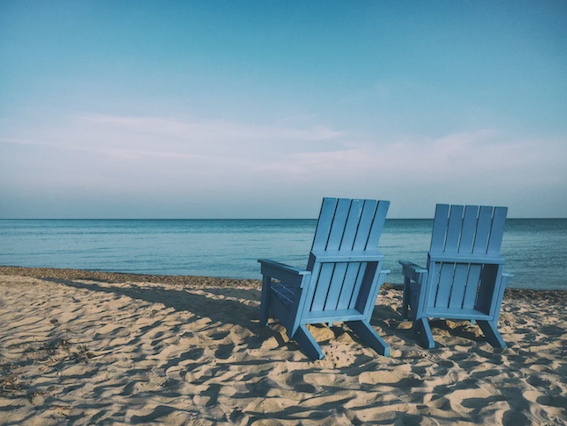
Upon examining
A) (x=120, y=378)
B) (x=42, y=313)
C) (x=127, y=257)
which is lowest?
(x=127, y=257)

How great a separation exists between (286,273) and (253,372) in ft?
2.72

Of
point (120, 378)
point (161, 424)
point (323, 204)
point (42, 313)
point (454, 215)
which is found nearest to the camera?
point (161, 424)

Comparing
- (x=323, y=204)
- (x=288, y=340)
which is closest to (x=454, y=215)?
(x=323, y=204)

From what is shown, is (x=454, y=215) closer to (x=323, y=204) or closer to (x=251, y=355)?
(x=323, y=204)

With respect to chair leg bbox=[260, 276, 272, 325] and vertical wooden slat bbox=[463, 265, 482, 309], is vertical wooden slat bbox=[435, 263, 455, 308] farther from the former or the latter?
chair leg bbox=[260, 276, 272, 325]

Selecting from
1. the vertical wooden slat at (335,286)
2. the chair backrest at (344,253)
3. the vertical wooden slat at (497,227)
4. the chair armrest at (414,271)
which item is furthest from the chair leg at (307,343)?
the vertical wooden slat at (497,227)

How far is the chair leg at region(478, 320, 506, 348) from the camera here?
3161 mm

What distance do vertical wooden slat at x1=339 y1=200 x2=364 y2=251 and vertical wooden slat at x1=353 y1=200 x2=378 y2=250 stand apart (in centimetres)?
3

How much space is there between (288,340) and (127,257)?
39.9 feet

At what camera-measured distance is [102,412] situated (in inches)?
74.9

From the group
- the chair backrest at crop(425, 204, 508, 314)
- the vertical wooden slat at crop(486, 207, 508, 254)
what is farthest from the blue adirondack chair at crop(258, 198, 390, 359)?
the vertical wooden slat at crop(486, 207, 508, 254)

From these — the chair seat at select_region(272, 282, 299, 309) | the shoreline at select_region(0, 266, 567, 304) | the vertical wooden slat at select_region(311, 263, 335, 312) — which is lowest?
the shoreline at select_region(0, 266, 567, 304)

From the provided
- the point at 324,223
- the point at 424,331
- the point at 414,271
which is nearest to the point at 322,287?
the point at 324,223

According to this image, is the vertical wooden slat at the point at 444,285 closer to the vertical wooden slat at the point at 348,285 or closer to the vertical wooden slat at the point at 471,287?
the vertical wooden slat at the point at 471,287
